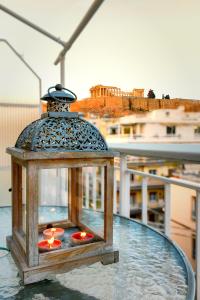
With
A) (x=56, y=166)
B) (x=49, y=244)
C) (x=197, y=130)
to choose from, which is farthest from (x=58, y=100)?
(x=197, y=130)

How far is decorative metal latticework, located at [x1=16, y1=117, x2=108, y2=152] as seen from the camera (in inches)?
32.3

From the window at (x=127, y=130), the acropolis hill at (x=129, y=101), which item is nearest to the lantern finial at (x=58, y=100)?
the acropolis hill at (x=129, y=101)

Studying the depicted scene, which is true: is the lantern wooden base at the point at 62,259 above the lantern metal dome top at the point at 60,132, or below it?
below

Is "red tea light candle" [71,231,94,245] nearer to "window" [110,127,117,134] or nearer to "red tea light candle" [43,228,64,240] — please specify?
"red tea light candle" [43,228,64,240]

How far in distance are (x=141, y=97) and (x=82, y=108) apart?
0.67 meters

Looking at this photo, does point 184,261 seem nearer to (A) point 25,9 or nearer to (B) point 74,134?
(B) point 74,134

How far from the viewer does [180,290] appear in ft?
2.54

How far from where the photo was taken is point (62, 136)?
0.85 meters

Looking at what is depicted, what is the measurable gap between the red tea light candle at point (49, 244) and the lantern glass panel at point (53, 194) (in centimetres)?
27

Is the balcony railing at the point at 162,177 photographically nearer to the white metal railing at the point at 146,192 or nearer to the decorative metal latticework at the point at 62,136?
the white metal railing at the point at 146,192

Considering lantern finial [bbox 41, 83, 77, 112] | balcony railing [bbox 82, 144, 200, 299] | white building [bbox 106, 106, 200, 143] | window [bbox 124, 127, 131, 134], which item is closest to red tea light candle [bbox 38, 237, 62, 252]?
balcony railing [bbox 82, 144, 200, 299]

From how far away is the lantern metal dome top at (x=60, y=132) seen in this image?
2.70 ft

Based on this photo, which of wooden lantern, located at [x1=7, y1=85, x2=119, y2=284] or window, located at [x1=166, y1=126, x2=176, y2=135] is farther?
window, located at [x1=166, y1=126, x2=176, y2=135]

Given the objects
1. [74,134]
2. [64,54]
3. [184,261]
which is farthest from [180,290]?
[64,54]
